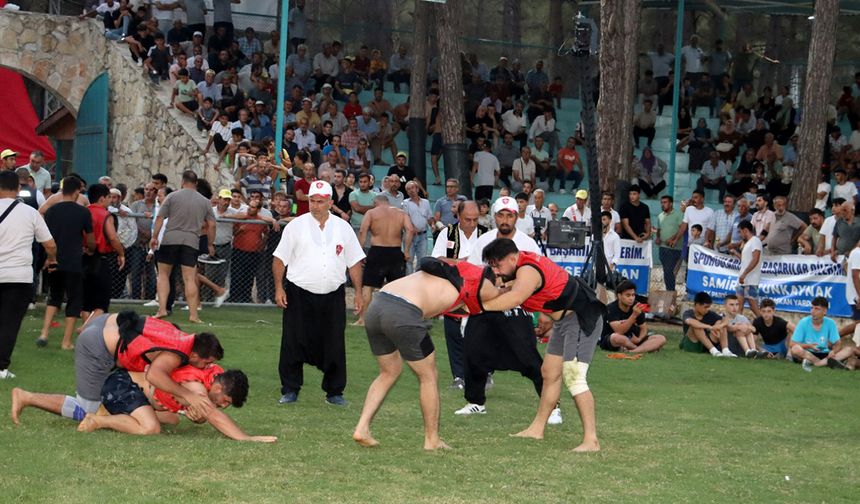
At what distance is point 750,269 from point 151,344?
1300 cm

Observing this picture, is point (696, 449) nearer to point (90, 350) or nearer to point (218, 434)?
point (218, 434)

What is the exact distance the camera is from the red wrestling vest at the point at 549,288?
9.62m

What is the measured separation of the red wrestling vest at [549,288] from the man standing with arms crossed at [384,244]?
8.74m

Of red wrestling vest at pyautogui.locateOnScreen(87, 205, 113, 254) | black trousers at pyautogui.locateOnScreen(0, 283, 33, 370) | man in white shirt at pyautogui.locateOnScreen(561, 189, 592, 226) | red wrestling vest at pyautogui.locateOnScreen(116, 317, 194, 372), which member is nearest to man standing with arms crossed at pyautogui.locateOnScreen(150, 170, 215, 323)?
red wrestling vest at pyautogui.locateOnScreen(87, 205, 113, 254)

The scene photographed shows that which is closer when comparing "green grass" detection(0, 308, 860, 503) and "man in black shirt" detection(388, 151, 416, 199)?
"green grass" detection(0, 308, 860, 503)

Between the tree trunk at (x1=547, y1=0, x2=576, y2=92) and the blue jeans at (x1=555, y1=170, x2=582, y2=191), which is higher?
the tree trunk at (x1=547, y1=0, x2=576, y2=92)

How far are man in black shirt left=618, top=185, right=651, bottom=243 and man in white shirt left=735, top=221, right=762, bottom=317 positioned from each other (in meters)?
2.71

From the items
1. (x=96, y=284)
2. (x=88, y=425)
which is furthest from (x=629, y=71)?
(x=88, y=425)

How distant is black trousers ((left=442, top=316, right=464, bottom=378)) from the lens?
43.2ft

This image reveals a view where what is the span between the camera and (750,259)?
20.5m

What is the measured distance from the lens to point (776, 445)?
10.5 meters

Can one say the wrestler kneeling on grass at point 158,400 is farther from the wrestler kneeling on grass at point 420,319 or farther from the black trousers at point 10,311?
the black trousers at point 10,311

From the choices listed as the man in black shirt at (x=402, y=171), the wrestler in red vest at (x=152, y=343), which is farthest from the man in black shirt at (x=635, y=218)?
the wrestler in red vest at (x=152, y=343)

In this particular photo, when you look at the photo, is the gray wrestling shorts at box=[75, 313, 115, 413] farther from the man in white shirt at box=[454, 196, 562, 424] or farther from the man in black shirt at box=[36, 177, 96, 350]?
the man in black shirt at box=[36, 177, 96, 350]
